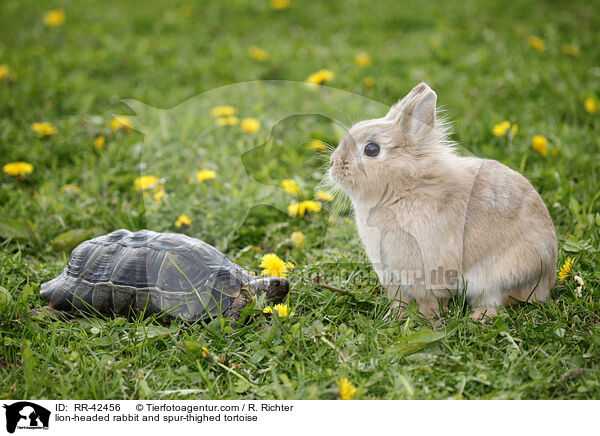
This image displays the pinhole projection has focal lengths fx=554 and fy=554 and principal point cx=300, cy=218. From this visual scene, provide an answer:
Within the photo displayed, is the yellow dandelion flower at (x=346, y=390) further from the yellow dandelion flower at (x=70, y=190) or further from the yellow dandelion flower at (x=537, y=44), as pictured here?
the yellow dandelion flower at (x=537, y=44)

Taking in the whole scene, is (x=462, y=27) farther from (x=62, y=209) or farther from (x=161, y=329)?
(x=161, y=329)

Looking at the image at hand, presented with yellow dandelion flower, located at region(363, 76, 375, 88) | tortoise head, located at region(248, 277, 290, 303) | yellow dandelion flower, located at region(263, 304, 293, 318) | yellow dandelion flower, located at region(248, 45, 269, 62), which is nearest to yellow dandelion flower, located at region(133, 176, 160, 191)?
tortoise head, located at region(248, 277, 290, 303)

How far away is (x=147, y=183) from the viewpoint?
158 inches

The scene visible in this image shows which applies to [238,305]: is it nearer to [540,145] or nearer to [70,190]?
[70,190]

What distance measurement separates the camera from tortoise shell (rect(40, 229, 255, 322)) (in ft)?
9.23

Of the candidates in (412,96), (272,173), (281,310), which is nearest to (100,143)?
(272,173)

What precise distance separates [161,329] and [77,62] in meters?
4.66

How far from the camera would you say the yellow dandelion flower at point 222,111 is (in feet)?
16.3

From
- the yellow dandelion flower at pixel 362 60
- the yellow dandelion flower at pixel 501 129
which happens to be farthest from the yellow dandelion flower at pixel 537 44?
the yellow dandelion flower at pixel 501 129

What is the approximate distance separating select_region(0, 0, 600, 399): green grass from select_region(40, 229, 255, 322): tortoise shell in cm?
11

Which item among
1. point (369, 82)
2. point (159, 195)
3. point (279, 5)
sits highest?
point (279, 5)

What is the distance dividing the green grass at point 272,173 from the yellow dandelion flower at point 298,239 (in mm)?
63

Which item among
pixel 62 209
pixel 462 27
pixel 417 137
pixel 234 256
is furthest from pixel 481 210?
pixel 462 27
